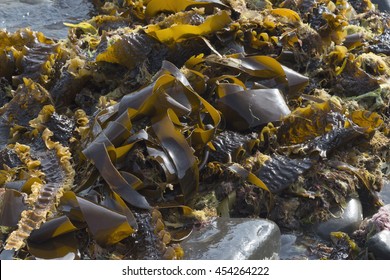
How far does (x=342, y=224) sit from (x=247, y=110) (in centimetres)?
62

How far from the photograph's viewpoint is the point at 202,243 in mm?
2143

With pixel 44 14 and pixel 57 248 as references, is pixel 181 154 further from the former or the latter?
pixel 44 14

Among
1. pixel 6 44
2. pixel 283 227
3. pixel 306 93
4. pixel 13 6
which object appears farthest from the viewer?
pixel 13 6

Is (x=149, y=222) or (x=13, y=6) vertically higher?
(x=149, y=222)

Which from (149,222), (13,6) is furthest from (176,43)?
(13,6)

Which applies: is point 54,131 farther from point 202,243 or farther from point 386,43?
point 386,43

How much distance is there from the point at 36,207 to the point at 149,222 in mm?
384

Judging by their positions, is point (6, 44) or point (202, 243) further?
point (6, 44)

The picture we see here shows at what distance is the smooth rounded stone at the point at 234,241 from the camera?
208 centimetres

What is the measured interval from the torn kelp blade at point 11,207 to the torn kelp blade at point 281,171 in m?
0.87

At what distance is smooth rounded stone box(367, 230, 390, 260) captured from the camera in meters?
2.12

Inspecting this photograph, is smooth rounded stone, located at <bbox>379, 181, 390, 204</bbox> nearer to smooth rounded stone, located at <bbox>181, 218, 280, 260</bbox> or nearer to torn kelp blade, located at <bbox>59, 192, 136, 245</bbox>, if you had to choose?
smooth rounded stone, located at <bbox>181, 218, 280, 260</bbox>
